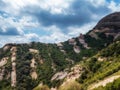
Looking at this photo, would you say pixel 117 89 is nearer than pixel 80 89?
Yes

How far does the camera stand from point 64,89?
184m

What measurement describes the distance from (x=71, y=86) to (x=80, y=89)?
23.7 ft

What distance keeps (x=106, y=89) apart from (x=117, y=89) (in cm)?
928

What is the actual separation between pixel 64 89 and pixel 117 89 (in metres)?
47.5

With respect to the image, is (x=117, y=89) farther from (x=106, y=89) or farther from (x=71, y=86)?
(x=71, y=86)

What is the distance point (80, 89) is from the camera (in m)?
189

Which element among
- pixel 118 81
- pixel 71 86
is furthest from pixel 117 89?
pixel 71 86

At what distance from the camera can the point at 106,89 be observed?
15100 centimetres

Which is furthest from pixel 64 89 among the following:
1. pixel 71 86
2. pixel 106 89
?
pixel 106 89

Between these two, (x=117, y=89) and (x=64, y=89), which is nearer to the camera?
(x=117, y=89)

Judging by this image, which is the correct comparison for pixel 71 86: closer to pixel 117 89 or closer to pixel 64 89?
pixel 64 89

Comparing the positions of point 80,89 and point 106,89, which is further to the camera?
point 80,89

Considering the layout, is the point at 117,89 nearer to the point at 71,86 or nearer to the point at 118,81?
the point at 118,81

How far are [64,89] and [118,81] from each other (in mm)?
45101
